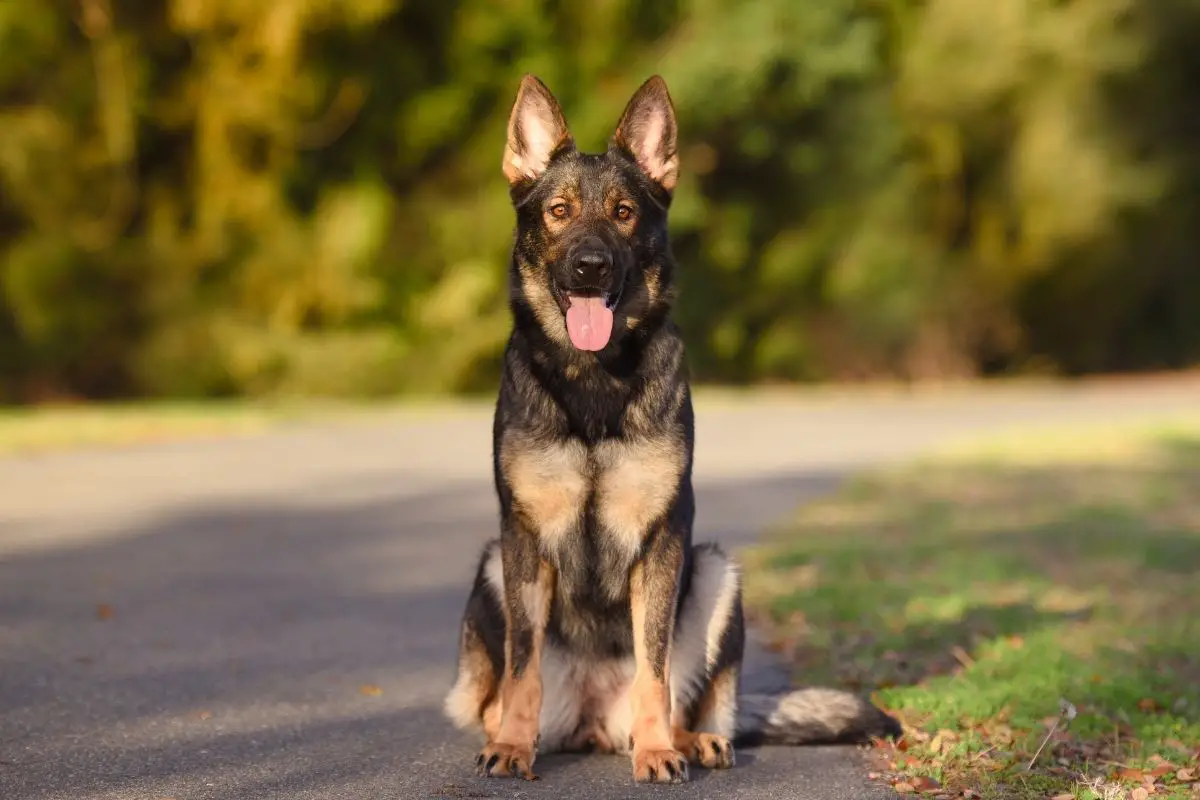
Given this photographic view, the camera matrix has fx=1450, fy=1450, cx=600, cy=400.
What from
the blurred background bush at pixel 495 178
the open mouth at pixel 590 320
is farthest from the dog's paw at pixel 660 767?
the blurred background bush at pixel 495 178

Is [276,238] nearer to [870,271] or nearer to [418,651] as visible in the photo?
[870,271]

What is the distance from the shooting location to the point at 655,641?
476cm

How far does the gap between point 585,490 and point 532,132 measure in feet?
4.56

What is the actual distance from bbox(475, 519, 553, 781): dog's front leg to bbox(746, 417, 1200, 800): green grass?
1.22m

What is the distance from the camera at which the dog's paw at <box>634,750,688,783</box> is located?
15.3 ft

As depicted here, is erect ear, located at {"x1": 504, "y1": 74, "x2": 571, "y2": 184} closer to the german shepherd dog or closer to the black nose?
the german shepherd dog

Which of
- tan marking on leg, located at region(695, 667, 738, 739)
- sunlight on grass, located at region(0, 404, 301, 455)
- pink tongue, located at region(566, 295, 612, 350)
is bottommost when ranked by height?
sunlight on grass, located at region(0, 404, 301, 455)

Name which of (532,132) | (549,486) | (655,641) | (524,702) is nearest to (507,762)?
(524,702)

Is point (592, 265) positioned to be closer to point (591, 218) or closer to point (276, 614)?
point (591, 218)

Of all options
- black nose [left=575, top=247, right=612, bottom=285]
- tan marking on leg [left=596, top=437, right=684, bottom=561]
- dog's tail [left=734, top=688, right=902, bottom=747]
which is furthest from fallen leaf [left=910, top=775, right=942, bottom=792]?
black nose [left=575, top=247, right=612, bottom=285]

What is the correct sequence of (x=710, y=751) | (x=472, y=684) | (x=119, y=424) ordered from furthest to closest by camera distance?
(x=119, y=424) → (x=472, y=684) → (x=710, y=751)

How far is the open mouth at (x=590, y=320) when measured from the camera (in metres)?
4.92

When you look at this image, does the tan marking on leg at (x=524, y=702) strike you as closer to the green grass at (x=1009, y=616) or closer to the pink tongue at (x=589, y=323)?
the pink tongue at (x=589, y=323)

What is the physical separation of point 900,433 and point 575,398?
46.4 ft
